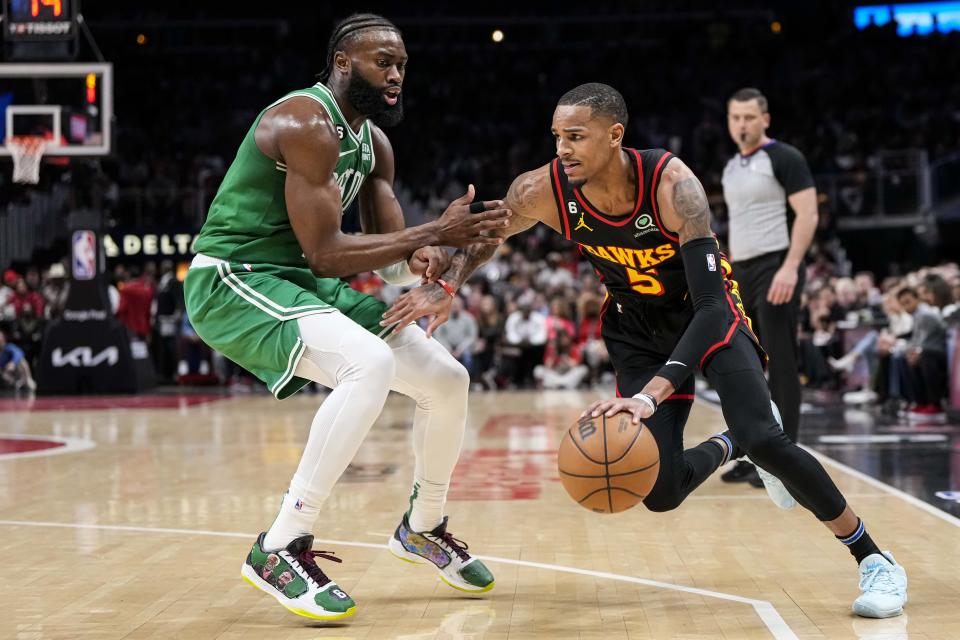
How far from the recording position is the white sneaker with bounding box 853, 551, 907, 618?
3.66 meters

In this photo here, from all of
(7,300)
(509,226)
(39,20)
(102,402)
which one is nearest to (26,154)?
(39,20)

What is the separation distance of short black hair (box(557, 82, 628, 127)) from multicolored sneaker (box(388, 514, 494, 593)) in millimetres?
1539

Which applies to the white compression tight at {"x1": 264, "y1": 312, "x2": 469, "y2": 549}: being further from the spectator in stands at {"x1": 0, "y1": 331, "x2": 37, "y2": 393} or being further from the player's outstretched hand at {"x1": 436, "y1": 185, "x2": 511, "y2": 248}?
the spectator in stands at {"x1": 0, "y1": 331, "x2": 37, "y2": 393}

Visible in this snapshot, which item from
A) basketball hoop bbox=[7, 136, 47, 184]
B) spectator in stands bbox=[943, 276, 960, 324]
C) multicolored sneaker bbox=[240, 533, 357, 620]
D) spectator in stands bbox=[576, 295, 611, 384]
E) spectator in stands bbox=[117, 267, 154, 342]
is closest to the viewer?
multicolored sneaker bbox=[240, 533, 357, 620]

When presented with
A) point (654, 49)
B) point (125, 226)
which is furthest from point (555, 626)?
point (654, 49)

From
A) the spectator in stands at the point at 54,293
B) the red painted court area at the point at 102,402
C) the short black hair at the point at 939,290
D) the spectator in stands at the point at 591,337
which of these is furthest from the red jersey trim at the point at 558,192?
the spectator in stands at the point at 54,293

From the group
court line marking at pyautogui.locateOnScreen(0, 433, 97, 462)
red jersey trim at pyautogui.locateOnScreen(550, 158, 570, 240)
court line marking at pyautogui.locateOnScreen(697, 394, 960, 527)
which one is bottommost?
court line marking at pyautogui.locateOnScreen(0, 433, 97, 462)

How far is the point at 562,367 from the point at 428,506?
1207cm

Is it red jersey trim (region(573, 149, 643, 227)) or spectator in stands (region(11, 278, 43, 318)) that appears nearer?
red jersey trim (region(573, 149, 643, 227))

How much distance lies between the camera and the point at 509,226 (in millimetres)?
4301

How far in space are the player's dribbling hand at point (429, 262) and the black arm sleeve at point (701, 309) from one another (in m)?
0.82

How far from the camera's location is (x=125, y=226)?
2273cm

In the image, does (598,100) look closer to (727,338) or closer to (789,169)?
(727,338)

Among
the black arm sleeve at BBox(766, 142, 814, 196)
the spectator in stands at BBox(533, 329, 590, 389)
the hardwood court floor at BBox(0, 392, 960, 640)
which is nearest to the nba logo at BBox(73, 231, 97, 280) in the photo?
the spectator in stands at BBox(533, 329, 590, 389)
